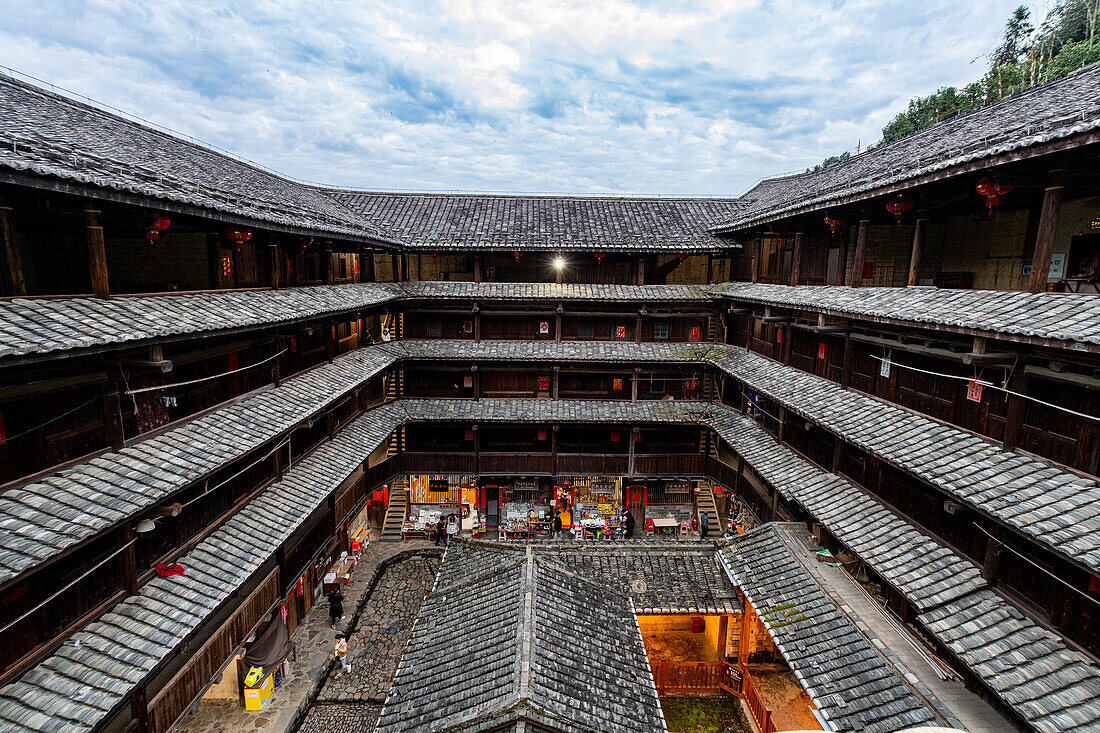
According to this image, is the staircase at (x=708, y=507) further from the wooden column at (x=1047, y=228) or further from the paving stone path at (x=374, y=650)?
the wooden column at (x=1047, y=228)

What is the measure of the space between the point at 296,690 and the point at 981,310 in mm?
24237

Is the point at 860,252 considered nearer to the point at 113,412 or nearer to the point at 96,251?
the point at 96,251

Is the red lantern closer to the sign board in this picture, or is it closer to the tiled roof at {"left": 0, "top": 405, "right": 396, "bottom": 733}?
the sign board

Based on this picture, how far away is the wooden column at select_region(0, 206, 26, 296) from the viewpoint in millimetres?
9539

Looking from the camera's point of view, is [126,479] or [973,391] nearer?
[126,479]

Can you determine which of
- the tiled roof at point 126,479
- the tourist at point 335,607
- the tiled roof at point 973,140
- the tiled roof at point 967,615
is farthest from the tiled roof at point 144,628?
the tiled roof at point 973,140

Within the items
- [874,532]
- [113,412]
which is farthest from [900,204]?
[113,412]

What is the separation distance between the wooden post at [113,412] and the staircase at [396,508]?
19.5 m

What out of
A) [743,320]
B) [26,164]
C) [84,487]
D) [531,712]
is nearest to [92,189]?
[26,164]

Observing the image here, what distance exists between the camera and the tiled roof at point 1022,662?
9039mm

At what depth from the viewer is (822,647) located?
14258 millimetres

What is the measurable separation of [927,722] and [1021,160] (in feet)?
40.4

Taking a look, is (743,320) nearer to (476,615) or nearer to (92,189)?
(476,615)

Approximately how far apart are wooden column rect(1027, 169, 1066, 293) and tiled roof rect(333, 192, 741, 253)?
60.2 ft
